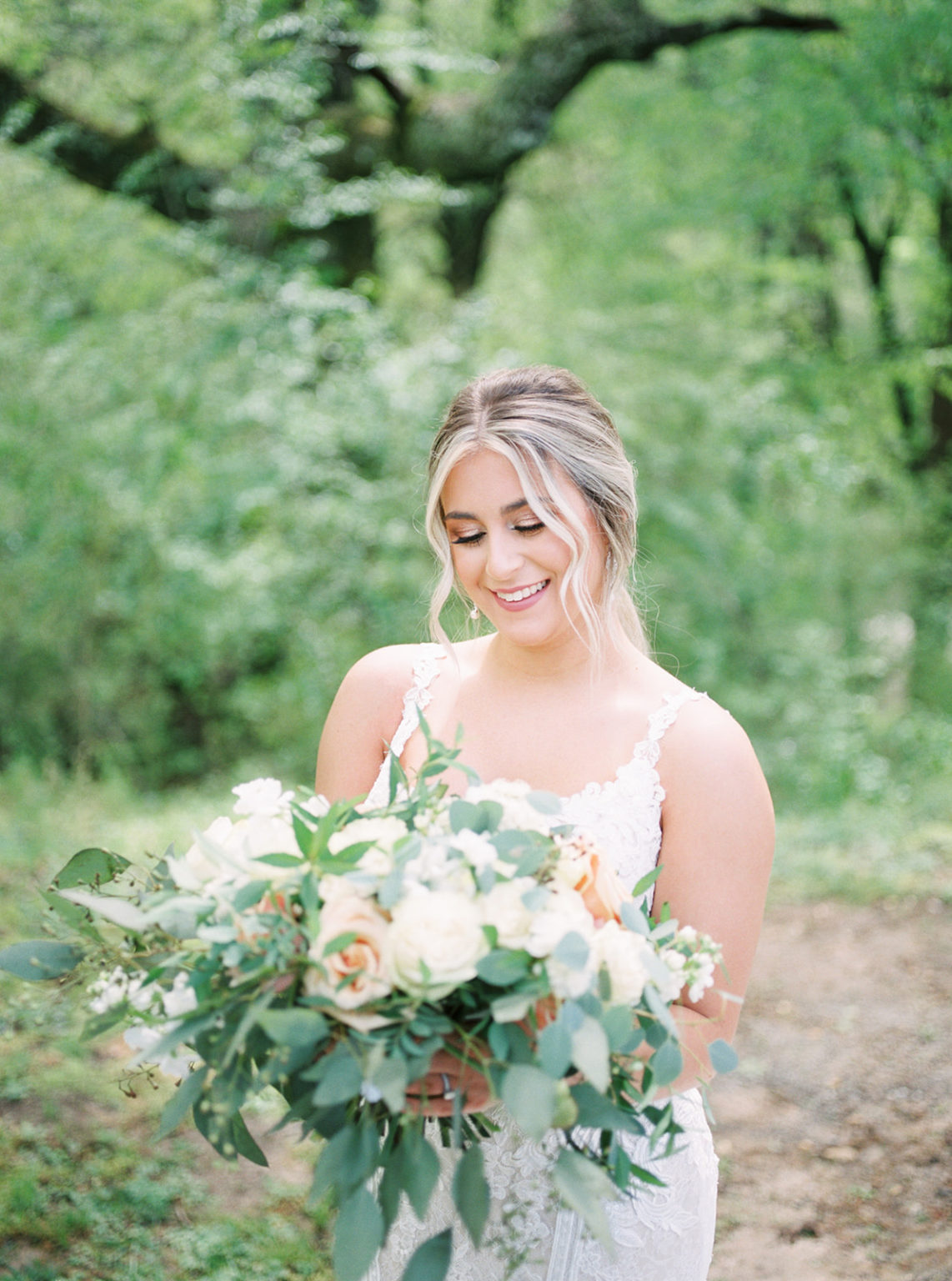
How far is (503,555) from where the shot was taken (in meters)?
2.02

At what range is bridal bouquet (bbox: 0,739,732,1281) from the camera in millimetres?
1237

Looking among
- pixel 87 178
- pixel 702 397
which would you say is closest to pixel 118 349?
pixel 87 178

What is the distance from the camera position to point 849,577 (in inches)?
335

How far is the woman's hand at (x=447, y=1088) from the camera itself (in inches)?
53.6

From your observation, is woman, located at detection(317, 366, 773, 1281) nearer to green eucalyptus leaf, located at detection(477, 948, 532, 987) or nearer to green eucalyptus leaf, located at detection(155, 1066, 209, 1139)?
green eucalyptus leaf, located at detection(477, 948, 532, 987)

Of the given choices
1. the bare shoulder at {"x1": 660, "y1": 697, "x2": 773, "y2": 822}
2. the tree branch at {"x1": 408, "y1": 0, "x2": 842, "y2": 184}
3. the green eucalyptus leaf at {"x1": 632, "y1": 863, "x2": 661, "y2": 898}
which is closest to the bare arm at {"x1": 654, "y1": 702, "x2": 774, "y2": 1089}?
the bare shoulder at {"x1": 660, "y1": 697, "x2": 773, "y2": 822}

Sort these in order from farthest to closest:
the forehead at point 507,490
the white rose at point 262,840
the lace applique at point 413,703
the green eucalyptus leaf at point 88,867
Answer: the lace applique at point 413,703, the forehead at point 507,490, the green eucalyptus leaf at point 88,867, the white rose at point 262,840

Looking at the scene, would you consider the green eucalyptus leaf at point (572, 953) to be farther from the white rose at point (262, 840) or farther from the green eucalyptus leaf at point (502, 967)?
the white rose at point (262, 840)

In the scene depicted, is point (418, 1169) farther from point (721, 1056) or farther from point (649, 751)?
point (649, 751)

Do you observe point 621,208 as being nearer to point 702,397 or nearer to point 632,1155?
point 702,397

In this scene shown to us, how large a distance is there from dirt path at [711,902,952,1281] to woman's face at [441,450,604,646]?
211 centimetres

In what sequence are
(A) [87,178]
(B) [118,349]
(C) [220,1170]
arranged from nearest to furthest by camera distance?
(C) [220,1170], (B) [118,349], (A) [87,178]

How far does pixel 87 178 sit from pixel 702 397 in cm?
434

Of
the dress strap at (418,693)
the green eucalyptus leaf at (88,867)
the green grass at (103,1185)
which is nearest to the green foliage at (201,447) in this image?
the green grass at (103,1185)
